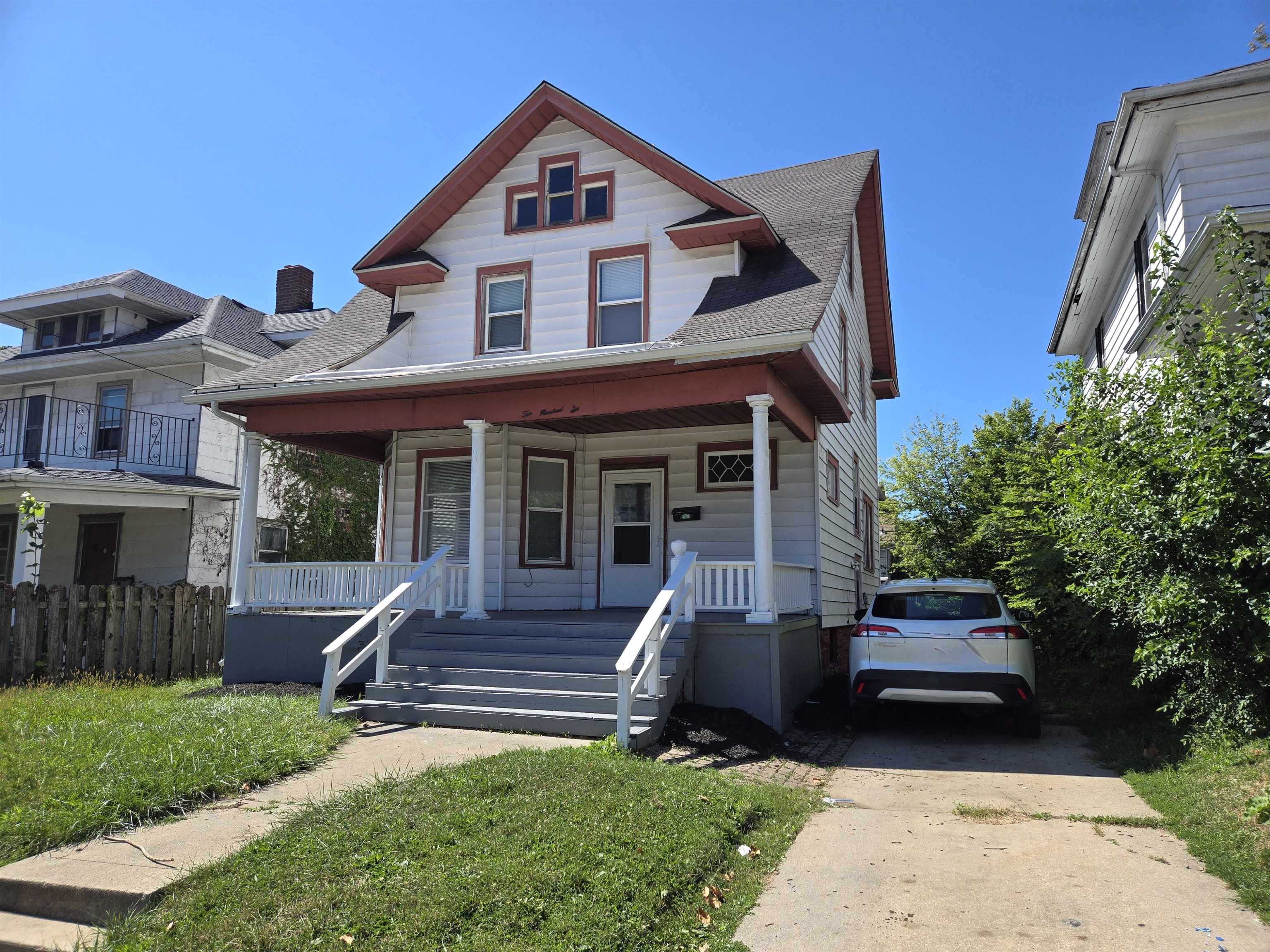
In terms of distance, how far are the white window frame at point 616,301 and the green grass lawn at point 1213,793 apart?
25.7 ft

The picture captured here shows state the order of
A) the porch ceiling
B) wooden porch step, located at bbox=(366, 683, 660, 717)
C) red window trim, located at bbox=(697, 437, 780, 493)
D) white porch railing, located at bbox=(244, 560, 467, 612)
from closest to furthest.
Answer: wooden porch step, located at bbox=(366, 683, 660, 717) < the porch ceiling < white porch railing, located at bbox=(244, 560, 467, 612) < red window trim, located at bbox=(697, 437, 780, 493)

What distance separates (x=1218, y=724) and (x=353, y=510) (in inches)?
685

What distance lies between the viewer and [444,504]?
526 inches

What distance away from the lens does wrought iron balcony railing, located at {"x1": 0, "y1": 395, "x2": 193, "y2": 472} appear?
18344mm

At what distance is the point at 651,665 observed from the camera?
802cm

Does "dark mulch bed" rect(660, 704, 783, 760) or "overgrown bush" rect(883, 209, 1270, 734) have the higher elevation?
"overgrown bush" rect(883, 209, 1270, 734)

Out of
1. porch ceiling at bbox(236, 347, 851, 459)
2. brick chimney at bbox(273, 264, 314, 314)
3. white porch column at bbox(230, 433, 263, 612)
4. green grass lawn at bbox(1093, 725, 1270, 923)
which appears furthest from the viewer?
brick chimney at bbox(273, 264, 314, 314)

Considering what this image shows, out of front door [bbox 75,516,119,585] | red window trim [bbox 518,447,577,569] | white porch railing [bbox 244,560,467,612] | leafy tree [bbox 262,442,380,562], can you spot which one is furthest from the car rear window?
front door [bbox 75,516,119,585]

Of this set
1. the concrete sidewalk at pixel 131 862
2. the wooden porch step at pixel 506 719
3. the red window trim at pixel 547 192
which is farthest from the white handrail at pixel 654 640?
the red window trim at pixel 547 192

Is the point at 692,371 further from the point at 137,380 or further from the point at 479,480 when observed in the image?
the point at 137,380

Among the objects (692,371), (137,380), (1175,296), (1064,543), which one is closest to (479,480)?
(692,371)

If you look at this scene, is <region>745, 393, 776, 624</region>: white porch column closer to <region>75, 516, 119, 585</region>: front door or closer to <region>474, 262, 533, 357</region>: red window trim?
<region>474, 262, 533, 357</region>: red window trim

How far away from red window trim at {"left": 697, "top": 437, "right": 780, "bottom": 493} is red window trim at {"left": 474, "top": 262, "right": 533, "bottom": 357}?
302 cm

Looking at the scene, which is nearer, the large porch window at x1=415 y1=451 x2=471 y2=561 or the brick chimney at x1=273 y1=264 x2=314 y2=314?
the large porch window at x1=415 y1=451 x2=471 y2=561
